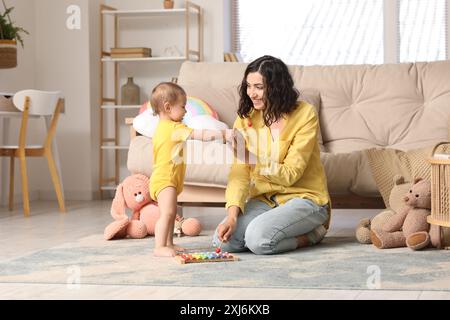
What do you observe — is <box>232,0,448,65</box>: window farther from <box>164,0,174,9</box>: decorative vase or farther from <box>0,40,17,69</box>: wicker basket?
<box>0,40,17,69</box>: wicker basket

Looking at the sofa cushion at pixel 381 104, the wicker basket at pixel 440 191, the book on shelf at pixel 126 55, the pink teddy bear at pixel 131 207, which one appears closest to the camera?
the wicker basket at pixel 440 191

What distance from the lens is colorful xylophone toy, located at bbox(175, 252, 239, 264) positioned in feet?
9.77

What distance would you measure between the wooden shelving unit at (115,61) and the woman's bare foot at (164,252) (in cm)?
326

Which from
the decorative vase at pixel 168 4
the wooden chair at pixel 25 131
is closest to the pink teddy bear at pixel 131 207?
the wooden chair at pixel 25 131

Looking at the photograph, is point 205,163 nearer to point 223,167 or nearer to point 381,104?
point 223,167

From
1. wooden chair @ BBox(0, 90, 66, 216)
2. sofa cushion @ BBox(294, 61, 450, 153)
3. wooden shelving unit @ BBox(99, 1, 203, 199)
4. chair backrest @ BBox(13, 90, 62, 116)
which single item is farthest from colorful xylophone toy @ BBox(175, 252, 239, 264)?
wooden shelving unit @ BBox(99, 1, 203, 199)

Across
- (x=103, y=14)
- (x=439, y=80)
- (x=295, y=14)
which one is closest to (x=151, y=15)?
(x=103, y=14)

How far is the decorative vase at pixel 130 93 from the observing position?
21.2ft

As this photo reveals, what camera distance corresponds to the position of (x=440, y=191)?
10.3 ft

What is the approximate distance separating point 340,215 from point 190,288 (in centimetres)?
278

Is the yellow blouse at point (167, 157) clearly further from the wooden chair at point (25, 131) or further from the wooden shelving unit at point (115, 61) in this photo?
the wooden shelving unit at point (115, 61)

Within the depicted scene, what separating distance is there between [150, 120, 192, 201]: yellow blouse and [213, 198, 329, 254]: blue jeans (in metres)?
0.29

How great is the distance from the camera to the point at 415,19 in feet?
21.6
